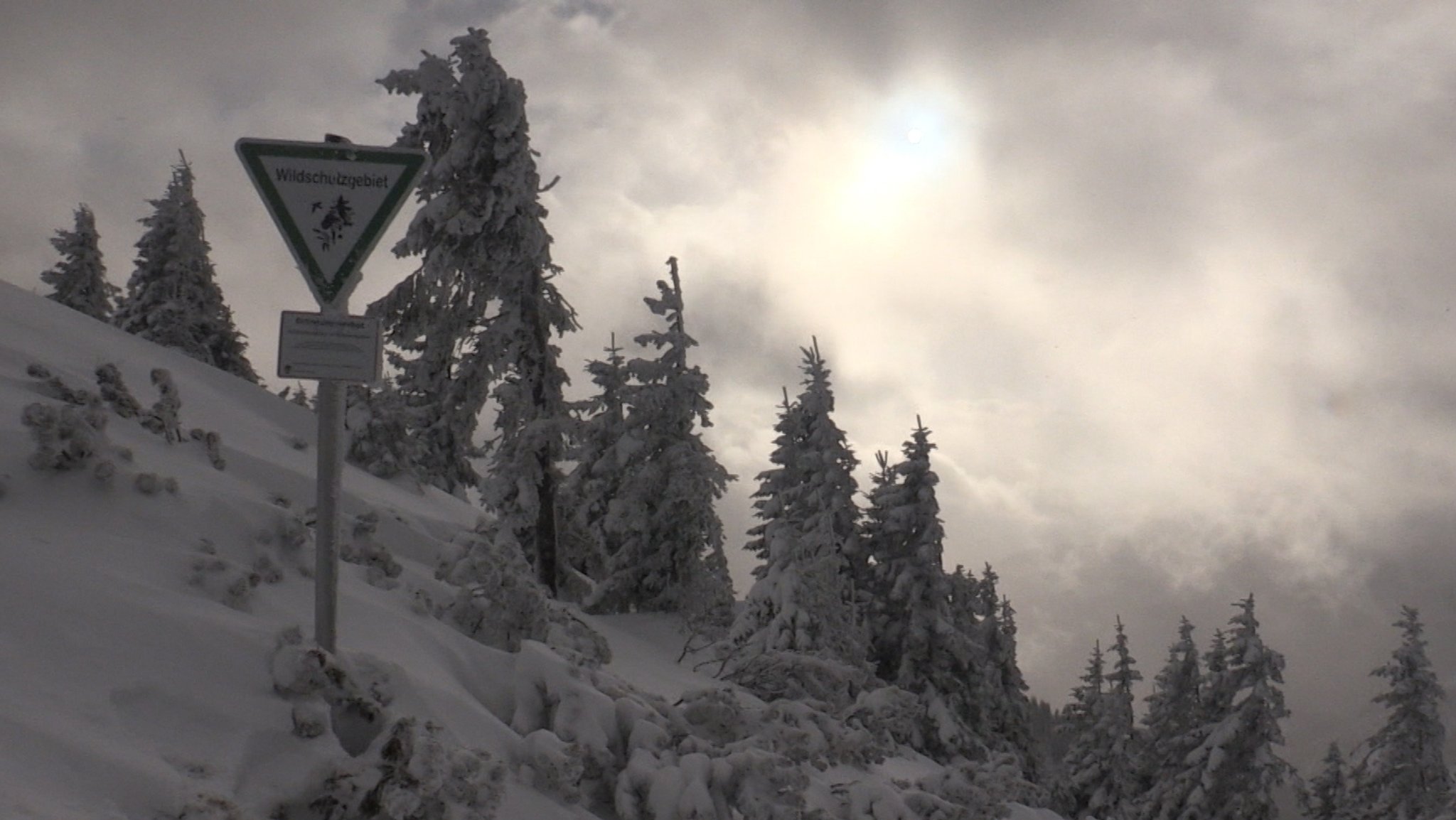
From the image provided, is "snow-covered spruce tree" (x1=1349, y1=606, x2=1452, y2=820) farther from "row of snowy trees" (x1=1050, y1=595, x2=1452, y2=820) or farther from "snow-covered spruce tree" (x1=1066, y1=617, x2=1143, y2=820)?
"snow-covered spruce tree" (x1=1066, y1=617, x2=1143, y2=820)

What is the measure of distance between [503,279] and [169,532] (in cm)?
1355

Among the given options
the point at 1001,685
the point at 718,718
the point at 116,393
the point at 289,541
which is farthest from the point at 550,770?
the point at 1001,685

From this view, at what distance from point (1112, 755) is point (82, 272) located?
49.9 meters

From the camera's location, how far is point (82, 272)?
37719mm

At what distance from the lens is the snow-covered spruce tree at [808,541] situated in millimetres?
21547

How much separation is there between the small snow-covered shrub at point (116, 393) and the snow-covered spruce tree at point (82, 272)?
34389 mm

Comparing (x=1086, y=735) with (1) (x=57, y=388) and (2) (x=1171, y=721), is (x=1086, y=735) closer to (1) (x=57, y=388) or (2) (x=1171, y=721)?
(2) (x=1171, y=721)

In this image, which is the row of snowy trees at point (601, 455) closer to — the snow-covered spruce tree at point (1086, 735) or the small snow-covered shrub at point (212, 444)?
the small snow-covered shrub at point (212, 444)

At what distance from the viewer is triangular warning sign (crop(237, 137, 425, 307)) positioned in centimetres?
477

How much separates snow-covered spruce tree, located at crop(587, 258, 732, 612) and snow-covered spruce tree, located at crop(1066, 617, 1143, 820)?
29.7 metres

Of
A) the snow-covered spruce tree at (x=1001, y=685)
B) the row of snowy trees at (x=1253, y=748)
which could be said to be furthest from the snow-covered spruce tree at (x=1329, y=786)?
the snow-covered spruce tree at (x=1001, y=685)

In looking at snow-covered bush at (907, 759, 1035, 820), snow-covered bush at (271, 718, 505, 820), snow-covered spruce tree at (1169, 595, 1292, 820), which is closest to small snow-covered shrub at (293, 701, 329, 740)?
snow-covered bush at (271, 718, 505, 820)

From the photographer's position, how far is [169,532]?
242 inches

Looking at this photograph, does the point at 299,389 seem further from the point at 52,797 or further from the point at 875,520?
the point at 52,797
